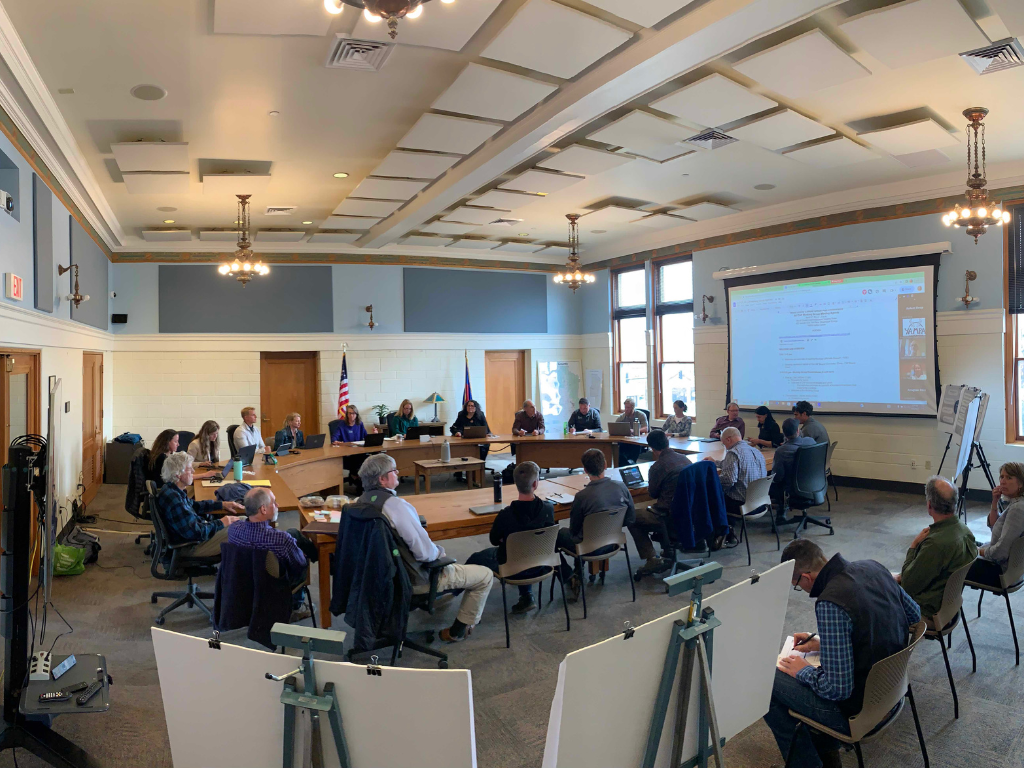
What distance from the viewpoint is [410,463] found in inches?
307

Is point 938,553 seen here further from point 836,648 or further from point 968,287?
point 968,287

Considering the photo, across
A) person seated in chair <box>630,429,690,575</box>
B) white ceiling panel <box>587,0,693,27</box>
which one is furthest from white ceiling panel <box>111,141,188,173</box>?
person seated in chair <box>630,429,690,575</box>

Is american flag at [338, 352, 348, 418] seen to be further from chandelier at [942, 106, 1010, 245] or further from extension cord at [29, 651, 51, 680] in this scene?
chandelier at [942, 106, 1010, 245]

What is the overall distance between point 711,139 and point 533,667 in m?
4.51

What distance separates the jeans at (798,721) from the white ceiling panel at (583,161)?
452 cm

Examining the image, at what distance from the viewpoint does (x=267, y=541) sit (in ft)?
11.0

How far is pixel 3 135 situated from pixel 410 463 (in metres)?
4.89

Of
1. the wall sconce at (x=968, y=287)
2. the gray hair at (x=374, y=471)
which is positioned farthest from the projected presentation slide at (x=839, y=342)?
the gray hair at (x=374, y=471)

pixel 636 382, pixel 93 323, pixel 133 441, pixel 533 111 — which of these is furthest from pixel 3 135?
pixel 636 382

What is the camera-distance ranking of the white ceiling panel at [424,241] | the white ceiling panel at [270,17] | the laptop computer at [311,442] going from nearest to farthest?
the white ceiling panel at [270,17] → the laptop computer at [311,442] → the white ceiling panel at [424,241]

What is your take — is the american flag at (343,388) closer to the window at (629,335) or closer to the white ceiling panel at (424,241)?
the white ceiling panel at (424,241)

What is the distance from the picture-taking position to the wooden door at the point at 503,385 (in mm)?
11641

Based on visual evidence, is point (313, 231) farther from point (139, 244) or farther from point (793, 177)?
point (793, 177)

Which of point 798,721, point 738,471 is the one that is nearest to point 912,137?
point 738,471
